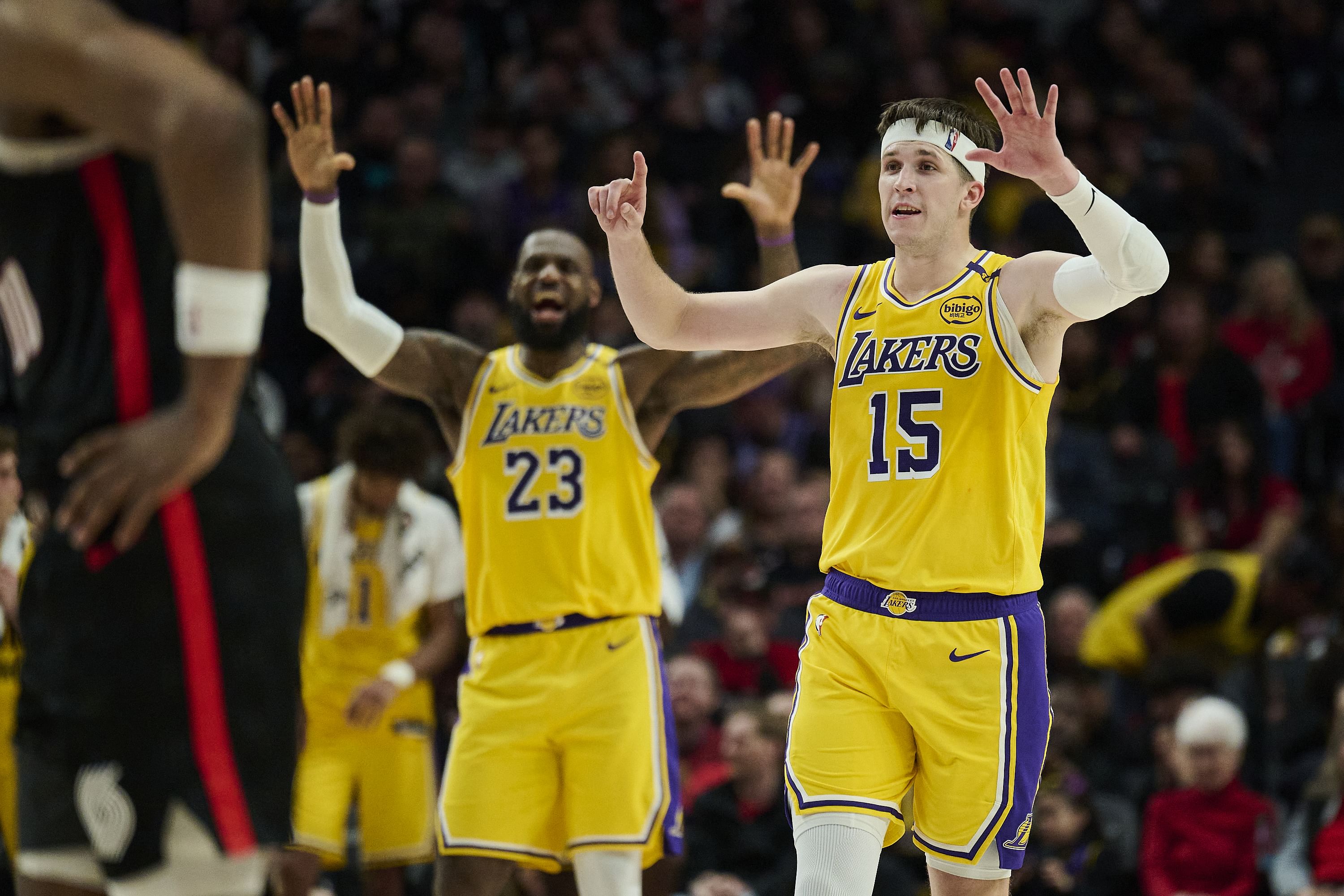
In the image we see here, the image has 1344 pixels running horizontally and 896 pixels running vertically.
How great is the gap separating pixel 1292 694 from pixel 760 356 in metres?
4.84

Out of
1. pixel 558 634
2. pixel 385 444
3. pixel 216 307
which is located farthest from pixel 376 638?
pixel 216 307

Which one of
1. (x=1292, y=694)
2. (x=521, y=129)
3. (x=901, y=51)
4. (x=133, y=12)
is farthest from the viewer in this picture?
(x=901, y=51)

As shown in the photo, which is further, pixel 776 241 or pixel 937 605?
pixel 776 241

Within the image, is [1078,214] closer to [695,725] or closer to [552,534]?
[552,534]

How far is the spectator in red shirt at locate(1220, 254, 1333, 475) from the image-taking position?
40.0ft

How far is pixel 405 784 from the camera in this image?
775cm

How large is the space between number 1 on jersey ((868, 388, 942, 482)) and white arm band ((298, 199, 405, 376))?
204cm

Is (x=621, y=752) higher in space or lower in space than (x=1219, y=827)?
higher

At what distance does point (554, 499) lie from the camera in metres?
6.07

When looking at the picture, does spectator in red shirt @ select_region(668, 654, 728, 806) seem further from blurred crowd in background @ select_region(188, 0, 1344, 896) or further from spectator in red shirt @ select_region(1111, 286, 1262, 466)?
spectator in red shirt @ select_region(1111, 286, 1262, 466)

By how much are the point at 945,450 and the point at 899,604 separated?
1.49ft

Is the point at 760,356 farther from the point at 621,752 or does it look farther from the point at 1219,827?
the point at 1219,827

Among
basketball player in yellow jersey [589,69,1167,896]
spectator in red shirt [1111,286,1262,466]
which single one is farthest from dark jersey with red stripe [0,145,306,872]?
spectator in red shirt [1111,286,1262,466]

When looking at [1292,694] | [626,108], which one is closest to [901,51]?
[626,108]
